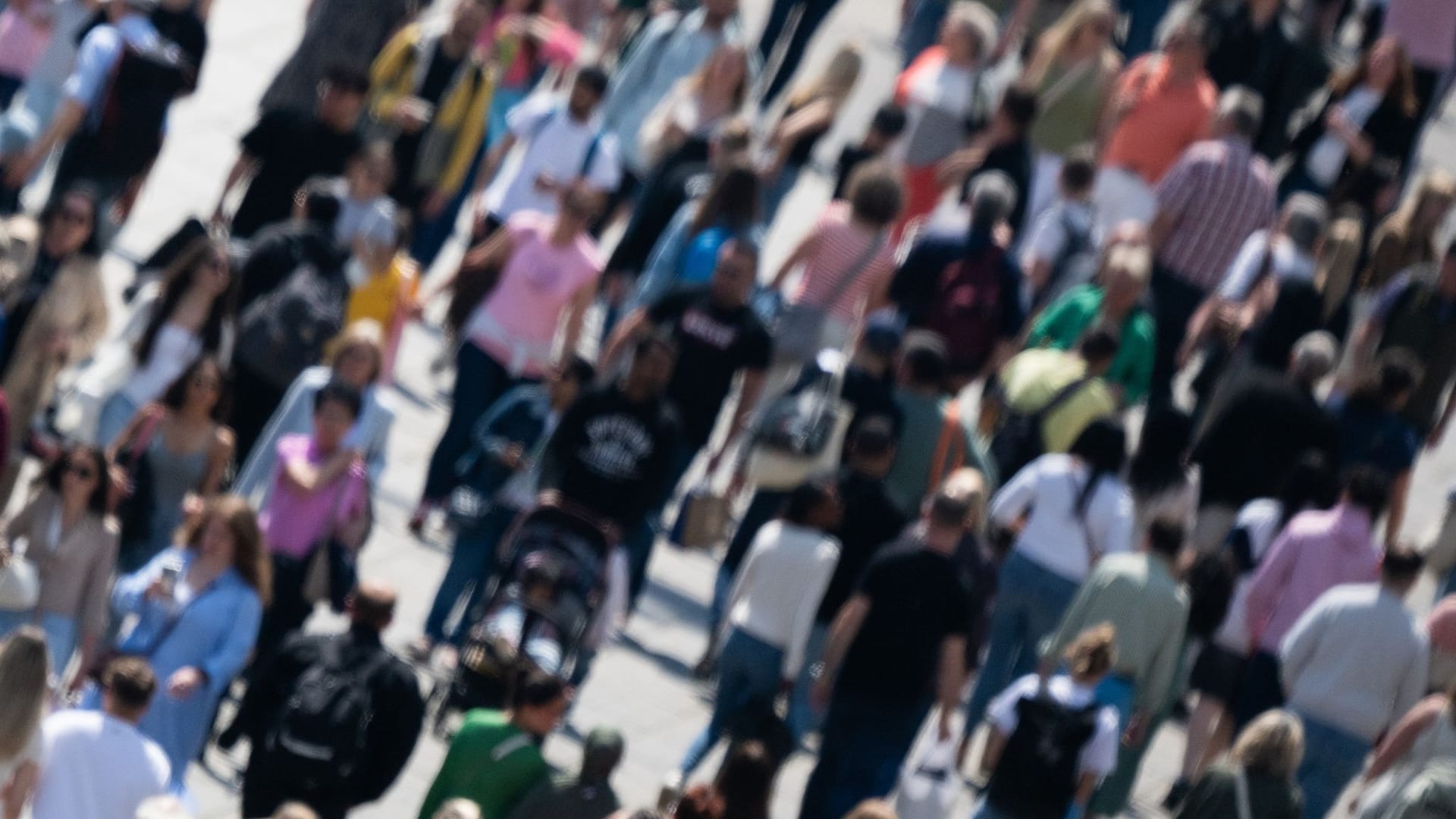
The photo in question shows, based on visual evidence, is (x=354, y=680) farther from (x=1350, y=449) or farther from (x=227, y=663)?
(x=1350, y=449)

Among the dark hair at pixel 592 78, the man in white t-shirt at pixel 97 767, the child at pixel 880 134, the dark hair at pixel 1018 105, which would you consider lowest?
the man in white t-shirt at pixel 97 767

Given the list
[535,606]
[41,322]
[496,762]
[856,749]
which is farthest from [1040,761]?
[41,322]

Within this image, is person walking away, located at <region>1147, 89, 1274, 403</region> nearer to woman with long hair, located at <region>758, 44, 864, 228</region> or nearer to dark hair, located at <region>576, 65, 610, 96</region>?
woman with long hair, located at <region>758, 44, 864, 228</region>

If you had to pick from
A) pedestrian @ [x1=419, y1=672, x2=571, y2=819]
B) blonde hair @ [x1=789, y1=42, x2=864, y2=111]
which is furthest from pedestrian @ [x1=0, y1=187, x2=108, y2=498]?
blonde hair @ [x1=789, y1=42, x2=864, y2=111]

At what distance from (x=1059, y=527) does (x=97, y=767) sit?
15.6 feet

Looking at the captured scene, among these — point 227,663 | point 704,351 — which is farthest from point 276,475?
point 704,351

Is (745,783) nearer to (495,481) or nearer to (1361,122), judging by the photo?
(495,481)

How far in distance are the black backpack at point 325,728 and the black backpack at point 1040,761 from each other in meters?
2.46

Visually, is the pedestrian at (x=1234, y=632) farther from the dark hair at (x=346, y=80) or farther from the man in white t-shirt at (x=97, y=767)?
the man in white t-shirt at (x=97, y=767)

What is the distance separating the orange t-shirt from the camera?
60.0 feet

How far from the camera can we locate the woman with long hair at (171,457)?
1259 cm

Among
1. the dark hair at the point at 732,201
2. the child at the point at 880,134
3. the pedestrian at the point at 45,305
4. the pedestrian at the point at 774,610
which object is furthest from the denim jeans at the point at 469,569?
the child at the point at 880,134

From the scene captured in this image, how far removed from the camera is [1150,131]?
18312mm

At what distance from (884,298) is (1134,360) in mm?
1215
